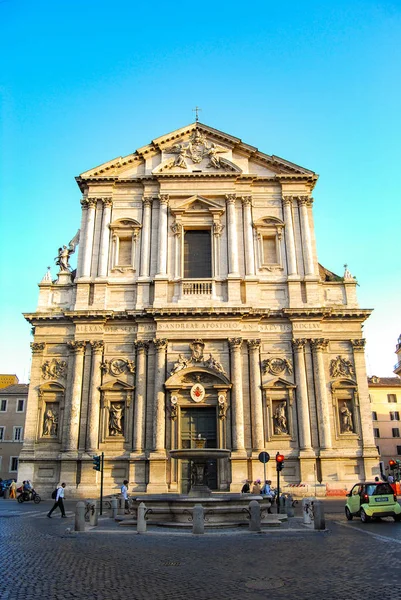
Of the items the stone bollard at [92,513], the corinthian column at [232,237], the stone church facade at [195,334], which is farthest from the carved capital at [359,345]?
the stone bollard at [92,513]

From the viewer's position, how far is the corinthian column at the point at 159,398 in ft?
75.3

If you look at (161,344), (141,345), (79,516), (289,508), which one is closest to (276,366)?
(161,344)

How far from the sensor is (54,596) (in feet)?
22.4

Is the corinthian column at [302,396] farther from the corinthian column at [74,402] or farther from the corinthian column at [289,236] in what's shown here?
the corinthian column at [74,402]

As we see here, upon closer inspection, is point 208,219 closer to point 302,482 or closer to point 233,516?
point 302,482

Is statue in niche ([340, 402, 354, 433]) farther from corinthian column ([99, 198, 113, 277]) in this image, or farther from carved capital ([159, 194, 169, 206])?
carved capital ([159, 194, 169, 206])

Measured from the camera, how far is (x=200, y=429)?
23.6 m

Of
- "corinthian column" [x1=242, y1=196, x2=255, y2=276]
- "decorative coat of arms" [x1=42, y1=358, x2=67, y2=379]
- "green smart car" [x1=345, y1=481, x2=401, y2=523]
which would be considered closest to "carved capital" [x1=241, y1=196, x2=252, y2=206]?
"corinthian column" [x1=242, y1=196, x2=255, y2=276]

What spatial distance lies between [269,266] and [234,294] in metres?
2.42

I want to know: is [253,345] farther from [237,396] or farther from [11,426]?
[11,426]

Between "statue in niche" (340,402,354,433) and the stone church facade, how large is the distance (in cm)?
6

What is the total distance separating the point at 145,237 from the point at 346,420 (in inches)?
492

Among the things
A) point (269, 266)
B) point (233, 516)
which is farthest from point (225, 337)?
point (233, 516)

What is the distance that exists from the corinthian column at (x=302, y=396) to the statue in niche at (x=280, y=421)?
0.63m
